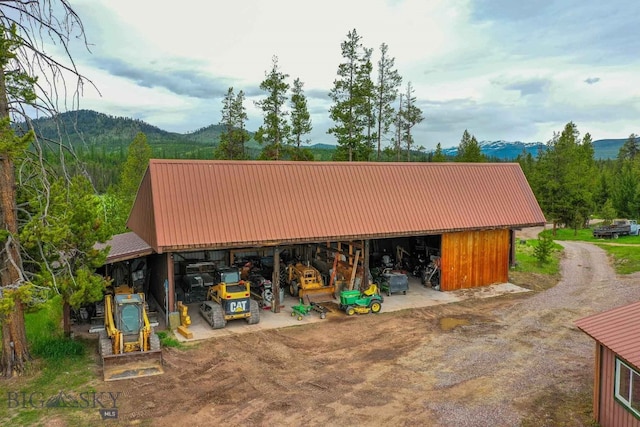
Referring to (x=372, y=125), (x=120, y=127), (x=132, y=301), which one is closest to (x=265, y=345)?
(x=132, y=301)

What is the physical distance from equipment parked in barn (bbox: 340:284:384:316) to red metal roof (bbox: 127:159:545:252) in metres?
2.22

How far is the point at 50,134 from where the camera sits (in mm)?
10547

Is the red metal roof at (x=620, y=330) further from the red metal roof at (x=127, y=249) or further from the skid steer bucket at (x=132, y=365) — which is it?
the red metal roof at (x=127, y=249)

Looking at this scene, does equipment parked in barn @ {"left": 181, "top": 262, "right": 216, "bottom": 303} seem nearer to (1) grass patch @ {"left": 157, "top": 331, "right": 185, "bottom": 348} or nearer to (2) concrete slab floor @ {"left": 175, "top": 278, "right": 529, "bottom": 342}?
(2) concrete slab floor @ {"left": 175, "top": 278, "right": 529, "bottom": 342}

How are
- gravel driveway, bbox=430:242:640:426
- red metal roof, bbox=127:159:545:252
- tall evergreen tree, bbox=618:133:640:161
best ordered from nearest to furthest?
gravel driveway, bbox=430:242:640:426 < red metal roof, bbox=127:159:545:252 < tall evergreen tree, bbox=618:133:640:161

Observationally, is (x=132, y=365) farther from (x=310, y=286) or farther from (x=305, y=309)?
(x=310, y=286)

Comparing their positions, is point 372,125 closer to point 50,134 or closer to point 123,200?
point 123,200

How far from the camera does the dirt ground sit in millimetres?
10148

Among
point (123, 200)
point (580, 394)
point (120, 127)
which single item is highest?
point (120, 127)

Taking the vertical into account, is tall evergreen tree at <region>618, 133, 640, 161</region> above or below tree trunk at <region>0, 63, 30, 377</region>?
above

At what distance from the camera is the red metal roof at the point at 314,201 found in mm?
16547

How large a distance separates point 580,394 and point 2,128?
14468mm

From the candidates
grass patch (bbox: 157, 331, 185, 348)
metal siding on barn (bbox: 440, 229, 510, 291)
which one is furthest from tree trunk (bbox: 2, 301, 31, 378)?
metal siding on barn (bbox: 440, 229, 510, 291)

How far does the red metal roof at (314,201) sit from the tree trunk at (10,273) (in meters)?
4.26
